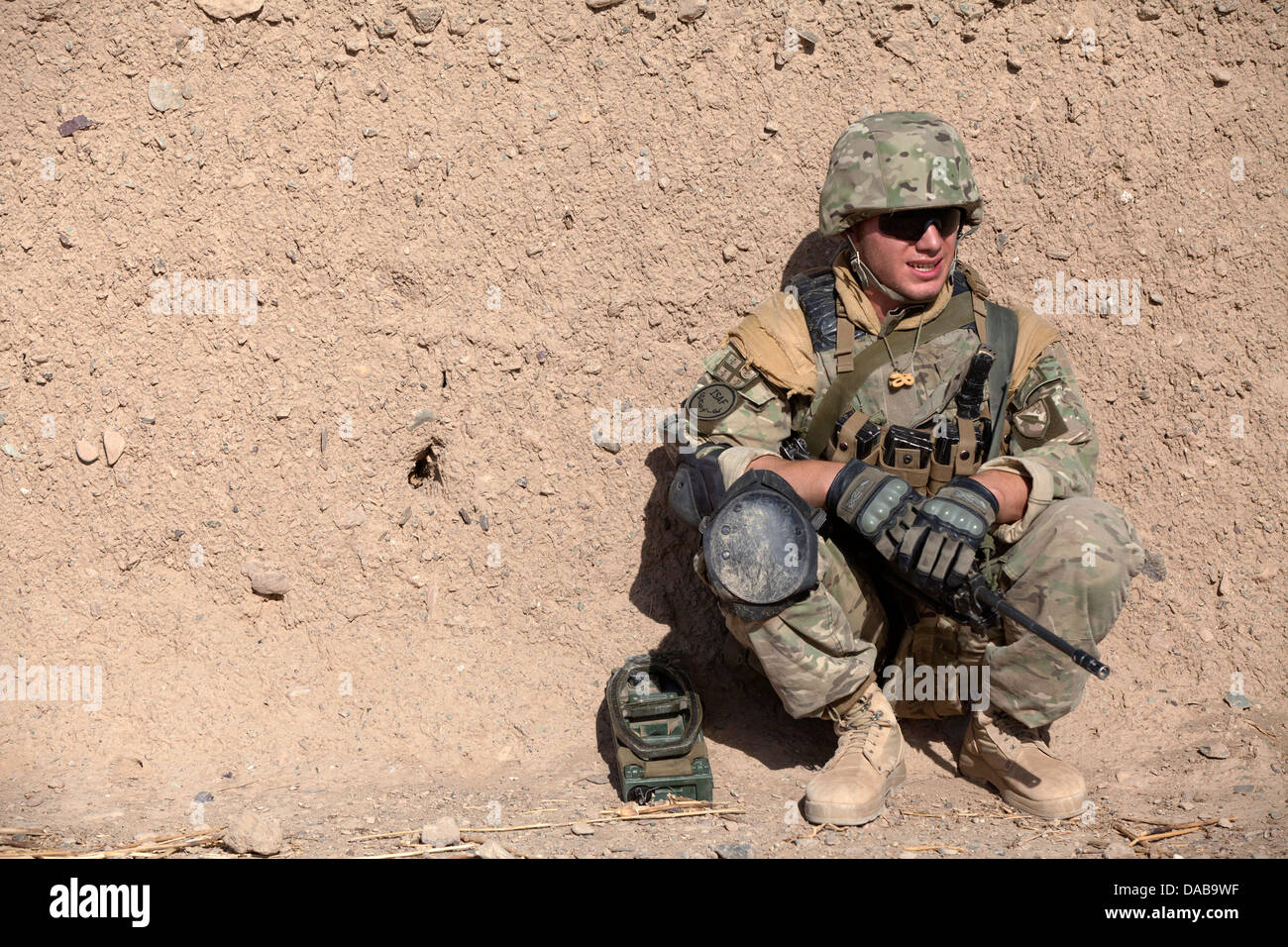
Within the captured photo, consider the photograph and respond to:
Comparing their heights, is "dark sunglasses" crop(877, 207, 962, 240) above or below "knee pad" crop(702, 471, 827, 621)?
above

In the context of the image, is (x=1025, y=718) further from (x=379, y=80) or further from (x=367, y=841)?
(x=379, y=80)

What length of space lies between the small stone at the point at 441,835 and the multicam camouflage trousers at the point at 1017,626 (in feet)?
3.24

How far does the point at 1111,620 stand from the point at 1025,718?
0.38 metres

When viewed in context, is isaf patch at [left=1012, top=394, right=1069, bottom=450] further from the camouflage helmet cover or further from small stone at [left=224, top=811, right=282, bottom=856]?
small stone at [left=224, top=811, right=282, bottom=856]

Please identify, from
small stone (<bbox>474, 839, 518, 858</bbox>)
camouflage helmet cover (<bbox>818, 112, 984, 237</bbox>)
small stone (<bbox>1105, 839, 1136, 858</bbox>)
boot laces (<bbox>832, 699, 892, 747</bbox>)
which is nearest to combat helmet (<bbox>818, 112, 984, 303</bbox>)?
camouflage helmet cover (<bbox>818, 112, 984, 237</bbox>)

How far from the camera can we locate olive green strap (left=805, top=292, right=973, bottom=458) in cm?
383

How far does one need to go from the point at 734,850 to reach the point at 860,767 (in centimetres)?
52

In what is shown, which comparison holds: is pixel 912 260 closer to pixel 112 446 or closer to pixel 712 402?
pixel 712 402

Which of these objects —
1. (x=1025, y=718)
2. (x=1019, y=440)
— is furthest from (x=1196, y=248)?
(x=1025, y=718)

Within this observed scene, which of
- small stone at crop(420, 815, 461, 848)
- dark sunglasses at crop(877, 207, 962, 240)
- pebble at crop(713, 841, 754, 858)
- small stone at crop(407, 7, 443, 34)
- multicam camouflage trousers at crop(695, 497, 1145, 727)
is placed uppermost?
small stone at crop(407, 7, 443, 34)

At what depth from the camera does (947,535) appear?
3410 millimetres

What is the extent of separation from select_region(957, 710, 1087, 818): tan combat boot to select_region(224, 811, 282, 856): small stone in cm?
206

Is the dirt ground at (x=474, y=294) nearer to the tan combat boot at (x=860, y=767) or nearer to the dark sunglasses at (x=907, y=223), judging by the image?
the tan combat boot at (x=860, y=767)

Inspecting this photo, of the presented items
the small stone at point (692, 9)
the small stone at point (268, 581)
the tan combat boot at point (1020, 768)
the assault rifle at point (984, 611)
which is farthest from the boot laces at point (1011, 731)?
the small stone at point (692, 9)
